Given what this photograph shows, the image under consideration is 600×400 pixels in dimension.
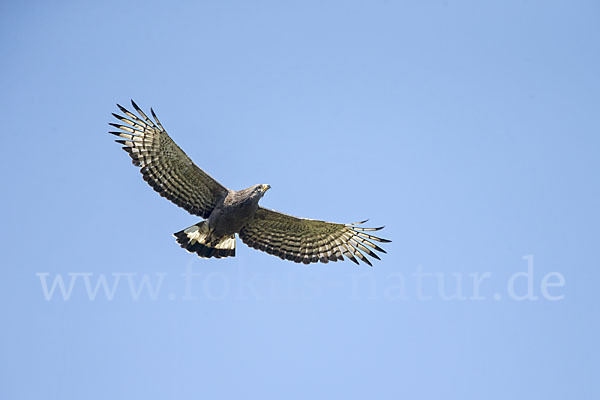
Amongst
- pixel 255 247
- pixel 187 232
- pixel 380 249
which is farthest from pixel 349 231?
pixel 187 232

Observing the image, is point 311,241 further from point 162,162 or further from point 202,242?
point 162,162

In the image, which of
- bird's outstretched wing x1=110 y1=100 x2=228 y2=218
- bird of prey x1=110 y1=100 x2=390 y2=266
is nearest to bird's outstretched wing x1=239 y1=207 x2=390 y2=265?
bird of prey x1=110 y1=100 x2=390 y2=266

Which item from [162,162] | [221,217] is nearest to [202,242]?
[221,217]

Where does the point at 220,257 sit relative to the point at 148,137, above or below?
below

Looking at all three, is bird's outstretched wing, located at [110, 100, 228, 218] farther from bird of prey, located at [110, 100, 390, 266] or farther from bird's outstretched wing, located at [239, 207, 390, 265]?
bird's outstretched wing, located at [239, 207, 390, 265]

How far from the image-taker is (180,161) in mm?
17812

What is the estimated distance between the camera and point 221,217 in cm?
1806

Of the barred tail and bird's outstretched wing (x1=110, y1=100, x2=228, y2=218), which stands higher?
bird's outstretched wing (x1=110, y1=100, x2=228, y2=218)

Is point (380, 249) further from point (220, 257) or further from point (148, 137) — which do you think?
point (148, 137)

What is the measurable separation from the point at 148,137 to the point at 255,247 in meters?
3.04

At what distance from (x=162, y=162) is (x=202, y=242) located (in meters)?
1.72

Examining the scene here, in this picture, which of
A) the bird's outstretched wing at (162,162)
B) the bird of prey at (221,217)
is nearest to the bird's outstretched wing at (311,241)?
the bird of prey at (221,217)

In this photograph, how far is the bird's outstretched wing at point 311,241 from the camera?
18766 mm

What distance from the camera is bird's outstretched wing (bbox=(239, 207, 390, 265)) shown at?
18766 millimetres
